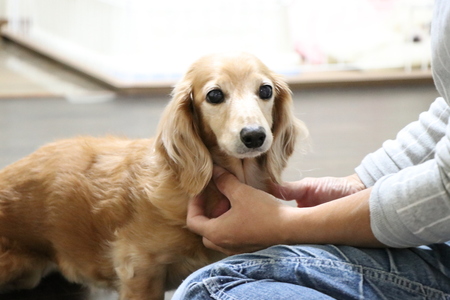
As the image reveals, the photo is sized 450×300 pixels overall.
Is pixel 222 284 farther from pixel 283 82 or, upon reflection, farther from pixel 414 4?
pixel 414 4

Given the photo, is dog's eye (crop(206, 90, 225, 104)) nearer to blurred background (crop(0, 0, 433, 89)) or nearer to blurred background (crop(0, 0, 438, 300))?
blurred background (crop(0, 0, 438, 300))

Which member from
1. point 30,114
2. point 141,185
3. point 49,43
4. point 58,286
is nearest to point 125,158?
point 141,185

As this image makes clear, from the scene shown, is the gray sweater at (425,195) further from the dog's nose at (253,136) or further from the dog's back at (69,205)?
the dog's back at (69,205)

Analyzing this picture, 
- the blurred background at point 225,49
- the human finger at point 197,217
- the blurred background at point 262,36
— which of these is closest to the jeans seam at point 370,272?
the human finger at point 197,217

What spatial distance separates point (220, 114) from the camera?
1204 mm

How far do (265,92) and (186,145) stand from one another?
0.65ft

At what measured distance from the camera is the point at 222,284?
1007mm

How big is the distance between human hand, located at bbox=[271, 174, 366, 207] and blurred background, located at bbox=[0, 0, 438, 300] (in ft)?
5.35

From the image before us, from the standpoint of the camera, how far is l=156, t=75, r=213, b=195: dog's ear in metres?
1.24

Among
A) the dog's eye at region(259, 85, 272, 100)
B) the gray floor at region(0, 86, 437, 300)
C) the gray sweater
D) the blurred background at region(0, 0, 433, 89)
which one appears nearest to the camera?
the gray sweater

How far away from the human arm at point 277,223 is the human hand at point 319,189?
177 millimetres

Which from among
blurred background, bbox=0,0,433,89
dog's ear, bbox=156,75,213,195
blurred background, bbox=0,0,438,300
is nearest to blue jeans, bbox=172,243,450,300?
dog's ear, bbox=156,75,213,195

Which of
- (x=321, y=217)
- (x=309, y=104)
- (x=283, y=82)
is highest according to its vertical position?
(x=283, y=82)

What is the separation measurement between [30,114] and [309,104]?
156 cm
